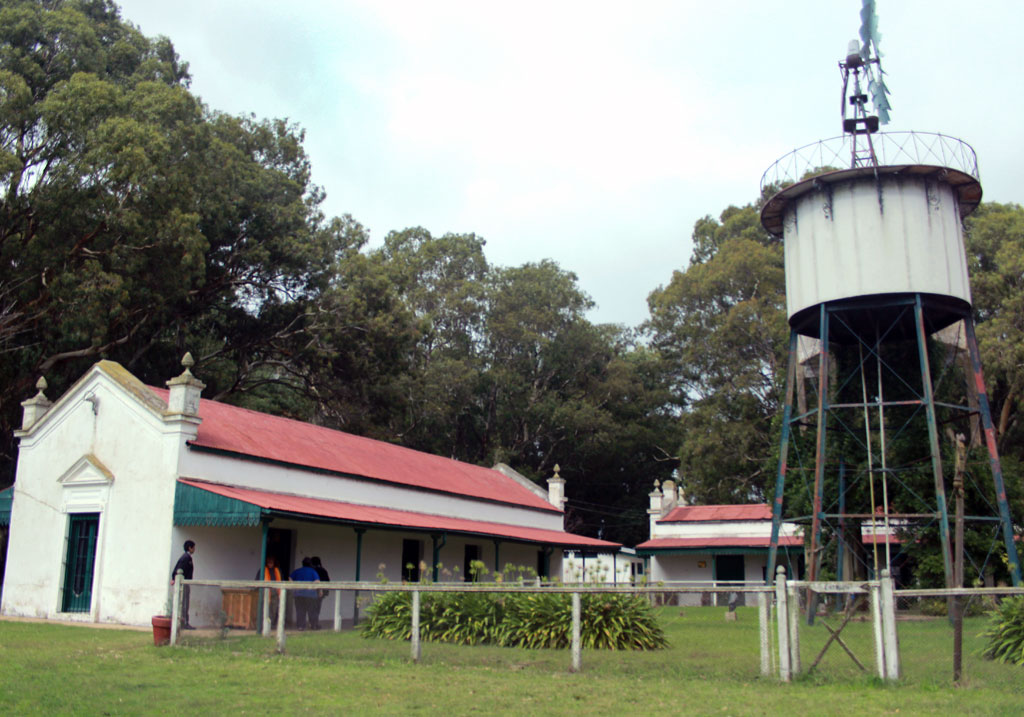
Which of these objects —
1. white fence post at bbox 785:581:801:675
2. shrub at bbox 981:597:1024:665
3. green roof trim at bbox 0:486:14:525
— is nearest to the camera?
white fence post at bbox 785:581:801:675

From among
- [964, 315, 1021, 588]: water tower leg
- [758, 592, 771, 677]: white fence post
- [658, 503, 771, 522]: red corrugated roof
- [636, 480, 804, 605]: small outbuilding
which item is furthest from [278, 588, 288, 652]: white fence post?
[658, 503, 771, 522]: red corrugated roof

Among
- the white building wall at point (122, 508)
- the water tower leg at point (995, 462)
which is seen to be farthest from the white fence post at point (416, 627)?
the water tower leg at point (995, 462)

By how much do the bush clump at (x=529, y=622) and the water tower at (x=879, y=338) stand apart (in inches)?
301

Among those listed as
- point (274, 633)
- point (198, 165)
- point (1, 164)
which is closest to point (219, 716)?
point (274, 633)

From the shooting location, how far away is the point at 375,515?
81.3ft

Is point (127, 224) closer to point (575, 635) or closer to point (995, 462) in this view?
point (575, 635)

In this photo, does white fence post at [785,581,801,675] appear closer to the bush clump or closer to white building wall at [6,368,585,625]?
the bush clump

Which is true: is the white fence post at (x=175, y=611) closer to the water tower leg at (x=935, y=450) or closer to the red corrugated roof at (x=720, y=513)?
the water tower leg at (x=935, y=450)

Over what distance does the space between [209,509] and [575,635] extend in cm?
1140

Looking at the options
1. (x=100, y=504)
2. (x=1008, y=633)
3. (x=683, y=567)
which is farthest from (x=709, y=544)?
(x=1008, y=633)

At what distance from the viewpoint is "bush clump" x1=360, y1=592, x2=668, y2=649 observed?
49.9ft

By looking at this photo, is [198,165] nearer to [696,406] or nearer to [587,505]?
[696,406]

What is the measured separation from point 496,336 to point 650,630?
136 feet

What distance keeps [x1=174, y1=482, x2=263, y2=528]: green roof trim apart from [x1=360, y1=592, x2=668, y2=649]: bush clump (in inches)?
183
